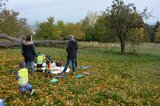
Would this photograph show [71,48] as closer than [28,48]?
No

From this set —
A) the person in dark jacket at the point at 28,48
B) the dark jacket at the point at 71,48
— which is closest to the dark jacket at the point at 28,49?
the person in dark jacket at the point at 28,48

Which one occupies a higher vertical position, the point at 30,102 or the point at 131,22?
the point at 131,22

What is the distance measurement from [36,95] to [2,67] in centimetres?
892

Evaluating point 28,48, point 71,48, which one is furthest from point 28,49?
point 71,48

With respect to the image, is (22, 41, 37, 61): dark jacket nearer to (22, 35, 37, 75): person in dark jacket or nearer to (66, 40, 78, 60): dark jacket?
(22, 35, 37, 75): person in dark jacket

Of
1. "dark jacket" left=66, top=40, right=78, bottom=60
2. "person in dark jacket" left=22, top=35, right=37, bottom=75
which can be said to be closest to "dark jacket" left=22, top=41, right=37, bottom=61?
"person in dark jacket" left=22, top=35, right=37, bottom=75

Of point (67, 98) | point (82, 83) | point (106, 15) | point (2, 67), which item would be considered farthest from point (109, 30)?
point (67, 98)

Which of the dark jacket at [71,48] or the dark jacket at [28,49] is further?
the dark jacket at [71,48]

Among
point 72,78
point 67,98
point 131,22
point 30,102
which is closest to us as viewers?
point 30,102

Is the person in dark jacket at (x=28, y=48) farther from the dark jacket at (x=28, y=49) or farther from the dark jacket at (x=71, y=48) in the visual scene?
the dark jacket at (x=71, y=48)

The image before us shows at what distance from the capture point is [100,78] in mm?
19484

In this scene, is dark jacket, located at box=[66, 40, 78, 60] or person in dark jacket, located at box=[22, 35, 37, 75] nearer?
person in dark jacket, located at box=[22, 35, 37, 75]

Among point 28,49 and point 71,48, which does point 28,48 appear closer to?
point 28,49

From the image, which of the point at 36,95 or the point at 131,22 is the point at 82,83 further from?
the point at 131,22
